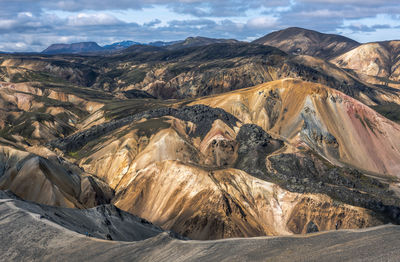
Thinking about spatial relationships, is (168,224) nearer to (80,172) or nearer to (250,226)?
(250,226)

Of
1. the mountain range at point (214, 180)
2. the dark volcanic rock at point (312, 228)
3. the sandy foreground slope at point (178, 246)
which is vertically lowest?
the dark volcanic rock at point (312, 228)

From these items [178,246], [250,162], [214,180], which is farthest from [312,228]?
[178,246]

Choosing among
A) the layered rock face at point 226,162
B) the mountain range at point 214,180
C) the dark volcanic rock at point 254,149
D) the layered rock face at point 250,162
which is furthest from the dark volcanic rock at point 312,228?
the dark volcanic rock at point 254,149

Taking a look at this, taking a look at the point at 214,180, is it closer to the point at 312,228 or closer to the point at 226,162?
the point at 226,162

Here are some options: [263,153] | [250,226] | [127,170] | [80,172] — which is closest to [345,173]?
[263,153]

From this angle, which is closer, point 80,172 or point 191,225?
point 191,225

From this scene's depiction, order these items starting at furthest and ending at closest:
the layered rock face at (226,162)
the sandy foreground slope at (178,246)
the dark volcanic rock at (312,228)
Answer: the layered rock face at (226,162) → the dark volcanic rock at (312,228) → the sandy foreground slope at (178,246)

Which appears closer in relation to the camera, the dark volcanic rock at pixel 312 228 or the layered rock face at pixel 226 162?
the dark volcanic rock at pixel 312 228

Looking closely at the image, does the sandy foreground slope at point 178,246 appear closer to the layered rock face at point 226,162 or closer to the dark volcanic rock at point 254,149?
the layered rock face at point 226,162
